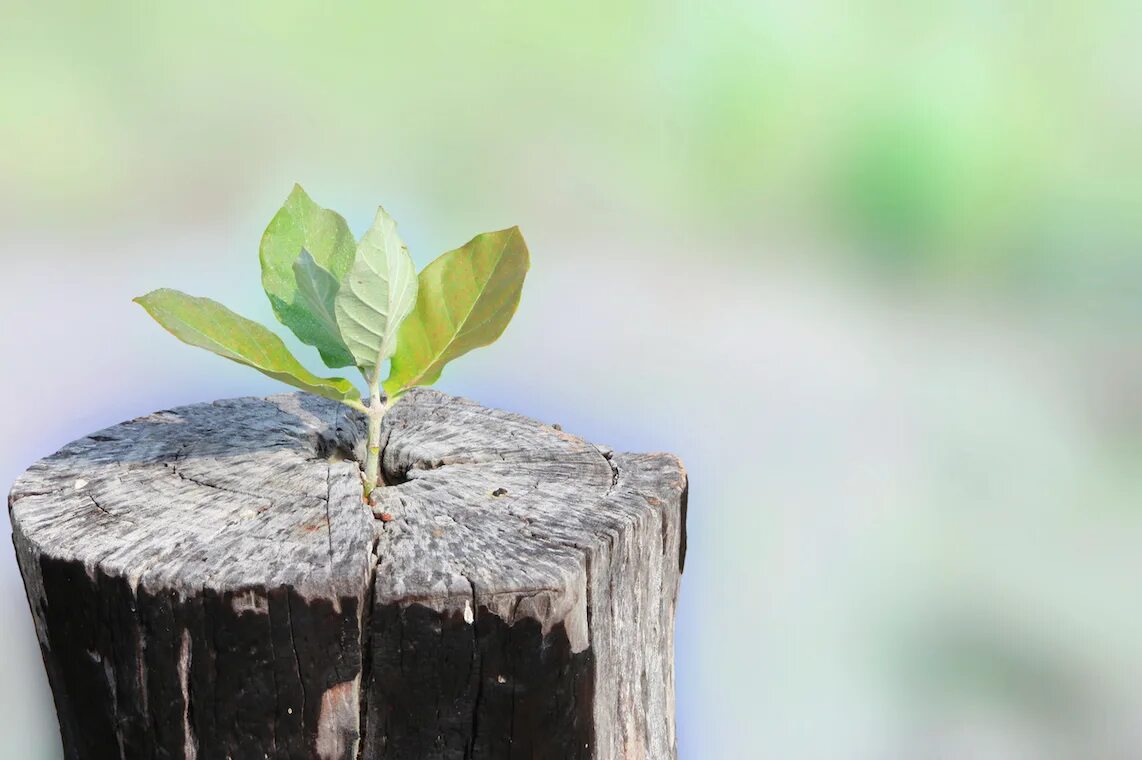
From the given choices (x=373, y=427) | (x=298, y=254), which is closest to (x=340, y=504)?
(x=373, y=427)

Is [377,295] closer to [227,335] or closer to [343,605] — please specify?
[227,335]

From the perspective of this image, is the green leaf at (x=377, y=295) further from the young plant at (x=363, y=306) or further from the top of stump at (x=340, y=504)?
the top of stump at (x=340, y=504)

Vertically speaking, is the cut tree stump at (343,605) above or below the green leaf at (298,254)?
below

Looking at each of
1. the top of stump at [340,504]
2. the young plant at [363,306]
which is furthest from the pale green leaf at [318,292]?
the top of stump at [340,504]

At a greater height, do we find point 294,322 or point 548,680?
point 294,322

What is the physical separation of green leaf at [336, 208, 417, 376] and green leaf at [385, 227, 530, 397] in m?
0.01

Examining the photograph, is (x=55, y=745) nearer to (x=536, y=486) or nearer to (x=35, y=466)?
(x=35, y=466)

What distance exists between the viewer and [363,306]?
0.92 metres

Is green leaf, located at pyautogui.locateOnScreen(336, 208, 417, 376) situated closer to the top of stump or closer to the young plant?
the young plant

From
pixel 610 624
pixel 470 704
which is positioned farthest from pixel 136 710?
pixel 610 624

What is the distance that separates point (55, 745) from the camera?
1.18 metres

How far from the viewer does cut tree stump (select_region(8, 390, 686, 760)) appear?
786mm

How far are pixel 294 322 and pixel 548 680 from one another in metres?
0.37

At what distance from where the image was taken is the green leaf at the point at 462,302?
910mm
